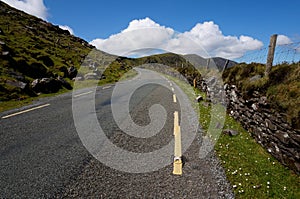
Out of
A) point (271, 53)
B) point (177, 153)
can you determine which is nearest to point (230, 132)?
point (177, 153)

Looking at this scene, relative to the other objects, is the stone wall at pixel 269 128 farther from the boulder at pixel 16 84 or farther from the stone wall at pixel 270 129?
the boulder at pixel 16 84

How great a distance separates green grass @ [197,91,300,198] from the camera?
4.12 m

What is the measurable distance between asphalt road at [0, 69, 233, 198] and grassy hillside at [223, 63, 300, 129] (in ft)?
6.73

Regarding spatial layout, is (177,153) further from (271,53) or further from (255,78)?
(271,53)

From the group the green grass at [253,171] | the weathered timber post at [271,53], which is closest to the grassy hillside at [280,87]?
the weathered timber post at [271,53]

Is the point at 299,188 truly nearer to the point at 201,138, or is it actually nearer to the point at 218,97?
the point at 201,138

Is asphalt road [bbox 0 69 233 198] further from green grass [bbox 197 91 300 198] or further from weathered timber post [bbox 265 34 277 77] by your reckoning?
weathered timber post [bbox 265 34 277 77]

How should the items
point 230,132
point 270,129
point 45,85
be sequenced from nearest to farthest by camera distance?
point 270,129, point 230,132, point 45,85

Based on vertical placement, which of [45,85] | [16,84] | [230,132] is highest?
[16,84]

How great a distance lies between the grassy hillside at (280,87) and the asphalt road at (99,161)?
205 centimetres

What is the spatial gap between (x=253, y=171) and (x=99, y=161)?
3443 millimetres

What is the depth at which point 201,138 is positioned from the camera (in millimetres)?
6828

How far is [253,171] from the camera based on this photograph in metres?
4.87

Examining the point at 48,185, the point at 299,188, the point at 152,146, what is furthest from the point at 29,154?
the point at 299,188
